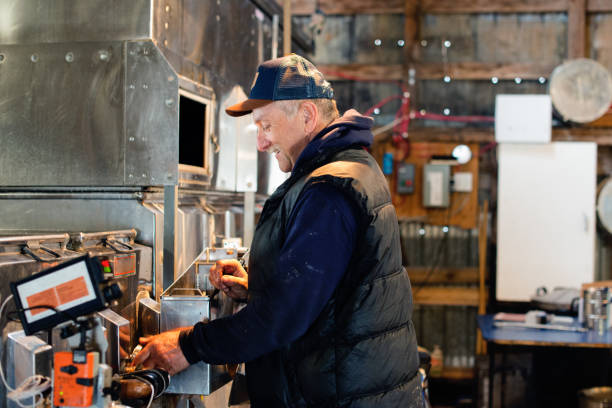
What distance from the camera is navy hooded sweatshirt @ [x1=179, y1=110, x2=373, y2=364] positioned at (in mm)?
1617

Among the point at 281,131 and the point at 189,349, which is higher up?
the point at 281,131

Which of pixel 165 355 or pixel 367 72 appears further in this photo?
pixel 367 72

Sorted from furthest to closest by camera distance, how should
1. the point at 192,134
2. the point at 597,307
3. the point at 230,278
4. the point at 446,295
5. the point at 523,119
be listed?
1. the point at 446,295
2. the point at 523,119
3. the point at 597,307
4. the point at 192,134
5. the point at 230,278

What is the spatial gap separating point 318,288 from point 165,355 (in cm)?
53

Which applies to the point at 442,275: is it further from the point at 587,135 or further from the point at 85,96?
the point at 85,96

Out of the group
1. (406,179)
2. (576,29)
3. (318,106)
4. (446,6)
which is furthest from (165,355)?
(576,29)

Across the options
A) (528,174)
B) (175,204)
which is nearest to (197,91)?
(175,204)

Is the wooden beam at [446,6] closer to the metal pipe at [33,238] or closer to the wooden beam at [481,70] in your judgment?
the wooden beam at [481,70]

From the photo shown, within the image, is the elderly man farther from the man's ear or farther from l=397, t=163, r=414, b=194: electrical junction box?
l=397, t=163, r=414, b=194: electrical junction box

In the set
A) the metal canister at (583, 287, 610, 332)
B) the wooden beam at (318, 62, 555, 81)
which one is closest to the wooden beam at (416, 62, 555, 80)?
the wooden beam at (318, 62, 555, 81)

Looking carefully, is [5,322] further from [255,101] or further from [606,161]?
[606,161]

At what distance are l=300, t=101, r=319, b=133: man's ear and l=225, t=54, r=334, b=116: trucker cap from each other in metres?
0.03

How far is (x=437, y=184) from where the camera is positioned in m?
5.82

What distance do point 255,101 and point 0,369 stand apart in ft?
3.37
